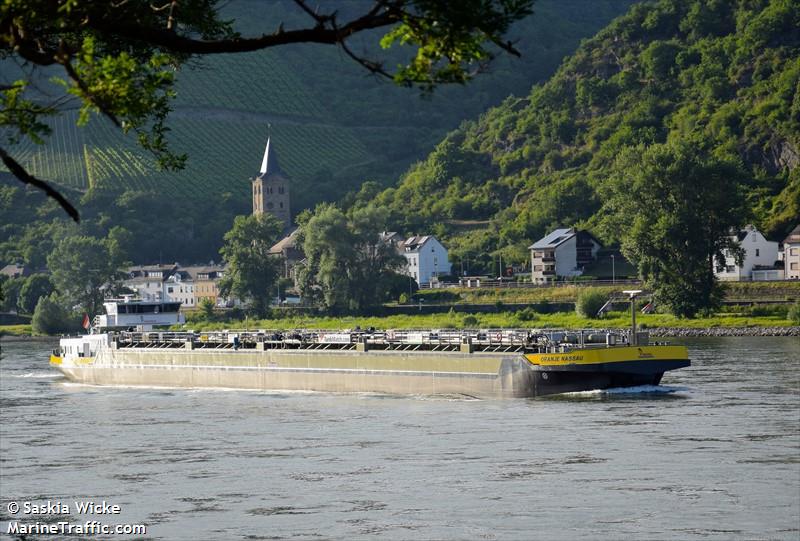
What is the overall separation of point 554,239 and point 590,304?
34.4 meters

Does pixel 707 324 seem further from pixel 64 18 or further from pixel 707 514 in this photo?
pixel 64 18

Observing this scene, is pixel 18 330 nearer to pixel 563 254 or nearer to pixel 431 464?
pixel 563 254

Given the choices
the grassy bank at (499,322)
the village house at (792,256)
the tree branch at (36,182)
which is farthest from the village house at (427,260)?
the tree branch at (36,182)

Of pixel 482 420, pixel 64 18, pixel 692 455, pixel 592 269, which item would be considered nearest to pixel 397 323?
pixel 592 269

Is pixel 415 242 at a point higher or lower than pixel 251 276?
higher

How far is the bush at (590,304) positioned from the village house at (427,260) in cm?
4612

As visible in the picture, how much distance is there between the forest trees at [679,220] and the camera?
115062 mm

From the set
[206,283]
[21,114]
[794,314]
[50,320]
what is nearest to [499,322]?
[794,314]

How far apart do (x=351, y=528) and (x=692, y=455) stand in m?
13.1

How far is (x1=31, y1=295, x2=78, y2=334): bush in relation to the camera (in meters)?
158

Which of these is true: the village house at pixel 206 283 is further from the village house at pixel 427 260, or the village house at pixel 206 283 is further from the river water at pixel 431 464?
the river water at pixel 431 464

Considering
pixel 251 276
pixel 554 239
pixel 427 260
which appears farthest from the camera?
pixel 427 260

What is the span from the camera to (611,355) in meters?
58.5

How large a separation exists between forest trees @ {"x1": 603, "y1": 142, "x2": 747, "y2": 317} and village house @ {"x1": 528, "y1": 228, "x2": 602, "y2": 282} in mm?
31401
